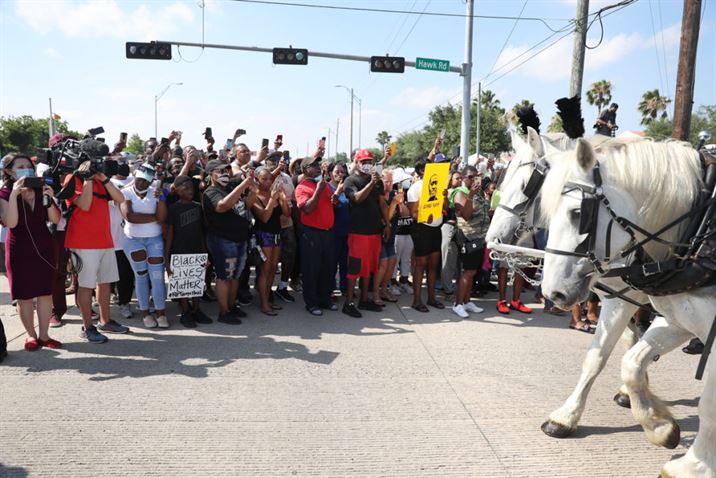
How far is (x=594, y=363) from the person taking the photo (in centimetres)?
362

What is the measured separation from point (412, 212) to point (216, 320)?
10.3ft

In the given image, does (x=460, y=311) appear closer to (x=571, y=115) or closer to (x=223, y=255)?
(x=571, y=115)

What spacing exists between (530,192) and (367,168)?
111 inches

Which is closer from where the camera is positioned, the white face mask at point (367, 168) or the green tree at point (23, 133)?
the white face mask at point (367, 168)

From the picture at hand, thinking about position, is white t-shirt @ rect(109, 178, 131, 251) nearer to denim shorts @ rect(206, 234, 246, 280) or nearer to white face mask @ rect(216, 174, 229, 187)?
denim shorts @ rect(206, 234, 246, 280)

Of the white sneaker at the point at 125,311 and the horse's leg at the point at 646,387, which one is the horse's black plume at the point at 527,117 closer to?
the horse's leg at the point at 646,387

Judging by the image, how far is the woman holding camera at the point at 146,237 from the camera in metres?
5.77

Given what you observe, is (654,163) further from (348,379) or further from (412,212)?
(412,212)

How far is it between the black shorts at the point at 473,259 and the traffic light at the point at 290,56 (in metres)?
12.1

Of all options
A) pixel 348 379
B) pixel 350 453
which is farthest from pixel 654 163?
pixel 348 379

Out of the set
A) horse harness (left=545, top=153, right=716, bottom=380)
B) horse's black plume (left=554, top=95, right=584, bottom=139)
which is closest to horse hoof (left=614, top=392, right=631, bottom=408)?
horse harness (left=545, top=153, right=716, bottom=380)

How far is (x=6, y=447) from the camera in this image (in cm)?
316

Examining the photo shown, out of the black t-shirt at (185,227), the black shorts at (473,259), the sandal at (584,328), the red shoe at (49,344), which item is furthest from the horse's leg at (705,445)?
the red shoe at (49,344)

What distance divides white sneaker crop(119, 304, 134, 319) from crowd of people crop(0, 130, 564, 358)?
0.02 m
